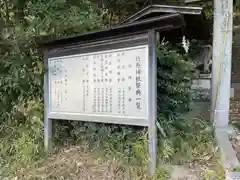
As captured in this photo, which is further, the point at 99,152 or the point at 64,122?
the point at 64,122

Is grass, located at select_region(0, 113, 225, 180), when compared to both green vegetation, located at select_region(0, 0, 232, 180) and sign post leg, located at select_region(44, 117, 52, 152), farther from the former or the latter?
sign post leg, located at select_region(44, 117, 52, 152)

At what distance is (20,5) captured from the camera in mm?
4996

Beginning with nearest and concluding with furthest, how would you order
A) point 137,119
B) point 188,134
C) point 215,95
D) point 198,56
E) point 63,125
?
point 137,119
point 188,134
point 63,125
point 215,95
point 198,56

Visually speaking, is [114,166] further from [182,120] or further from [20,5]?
[20,5]

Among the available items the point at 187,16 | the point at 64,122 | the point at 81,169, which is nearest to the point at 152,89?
the point at 81,169

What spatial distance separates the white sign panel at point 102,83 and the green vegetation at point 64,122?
0.33m

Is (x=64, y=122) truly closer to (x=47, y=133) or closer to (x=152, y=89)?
(x=47, y=133)

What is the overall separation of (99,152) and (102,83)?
101cm

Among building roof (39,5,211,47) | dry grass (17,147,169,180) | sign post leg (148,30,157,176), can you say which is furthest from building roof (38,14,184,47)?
dry grass (17,147,169,180)

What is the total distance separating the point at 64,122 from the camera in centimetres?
476

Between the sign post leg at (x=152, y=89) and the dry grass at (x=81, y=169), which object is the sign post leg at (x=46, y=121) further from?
the sign post leg at (x=152, y=89)

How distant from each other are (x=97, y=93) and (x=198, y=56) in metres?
6.19

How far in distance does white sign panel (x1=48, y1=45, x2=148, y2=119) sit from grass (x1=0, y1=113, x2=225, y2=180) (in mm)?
379

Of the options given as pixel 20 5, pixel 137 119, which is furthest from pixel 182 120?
pixel 20 5
